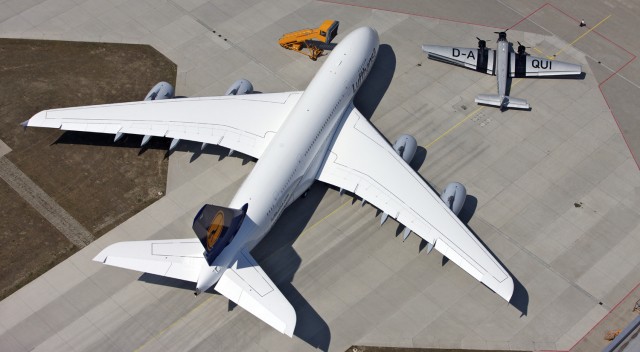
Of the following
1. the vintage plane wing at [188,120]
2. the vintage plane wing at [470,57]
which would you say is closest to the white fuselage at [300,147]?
the vintage plane wing at [188,120]

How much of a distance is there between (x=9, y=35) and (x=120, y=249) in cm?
2993

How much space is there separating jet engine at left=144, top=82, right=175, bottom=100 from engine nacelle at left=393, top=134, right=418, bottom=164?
17232mm

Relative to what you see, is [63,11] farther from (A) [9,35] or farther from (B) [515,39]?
(B) [515,39]

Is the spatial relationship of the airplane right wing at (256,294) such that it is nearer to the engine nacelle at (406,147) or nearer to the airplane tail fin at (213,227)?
the airplane tail fin at (213,227)

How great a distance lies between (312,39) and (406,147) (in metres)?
14.5

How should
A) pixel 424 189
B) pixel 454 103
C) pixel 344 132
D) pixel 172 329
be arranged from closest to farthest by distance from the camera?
→ 1. pixel 172 329
2. pixel 424 189
3. pixel 344 132
4. pixel 454 103

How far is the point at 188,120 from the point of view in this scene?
51219 millimetres

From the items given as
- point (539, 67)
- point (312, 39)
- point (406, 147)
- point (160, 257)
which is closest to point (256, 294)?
point (160, 257)

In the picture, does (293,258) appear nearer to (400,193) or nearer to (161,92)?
(400,193)

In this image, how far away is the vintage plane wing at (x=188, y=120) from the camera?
165 feet

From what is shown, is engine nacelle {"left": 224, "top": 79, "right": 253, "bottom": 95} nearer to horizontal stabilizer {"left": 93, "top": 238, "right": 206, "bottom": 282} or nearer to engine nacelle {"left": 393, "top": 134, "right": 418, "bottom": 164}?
engine nacelle {"left": 393, "top": 134, "right": 418, "bottom": 164}

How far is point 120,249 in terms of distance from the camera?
133 ft

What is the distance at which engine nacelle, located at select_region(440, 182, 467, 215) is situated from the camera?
1890 inches

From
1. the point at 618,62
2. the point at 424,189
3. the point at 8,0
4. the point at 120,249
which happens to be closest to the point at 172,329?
the point at 120,249
